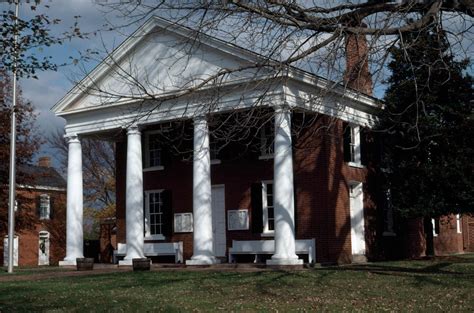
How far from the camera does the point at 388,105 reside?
84.0 feet

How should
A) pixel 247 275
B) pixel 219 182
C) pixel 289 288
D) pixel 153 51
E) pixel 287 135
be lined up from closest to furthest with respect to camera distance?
1. pixel 289 288
2. pixel 247 275
3. pixel 287 135
4. pixel 153 51
5. pixel 219 182

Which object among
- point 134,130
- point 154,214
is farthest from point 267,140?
point 154,214

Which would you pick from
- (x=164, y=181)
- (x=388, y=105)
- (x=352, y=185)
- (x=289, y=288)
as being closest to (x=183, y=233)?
(x=164, y=181)

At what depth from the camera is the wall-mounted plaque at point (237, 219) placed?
25234 millimetres

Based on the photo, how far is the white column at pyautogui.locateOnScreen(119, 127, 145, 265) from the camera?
79.3 feet

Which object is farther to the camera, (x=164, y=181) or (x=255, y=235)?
(x=164, y=181)

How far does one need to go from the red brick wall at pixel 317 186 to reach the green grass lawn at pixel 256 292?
5.45m

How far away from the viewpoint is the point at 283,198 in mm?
21109

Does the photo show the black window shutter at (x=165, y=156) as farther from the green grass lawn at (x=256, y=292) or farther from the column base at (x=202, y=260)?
the green grass lawn at (x=256, y=292)

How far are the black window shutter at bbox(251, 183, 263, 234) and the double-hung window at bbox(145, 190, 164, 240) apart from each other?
439cm

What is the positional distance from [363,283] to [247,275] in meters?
3.69

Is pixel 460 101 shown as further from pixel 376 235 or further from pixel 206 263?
pixel 206 263


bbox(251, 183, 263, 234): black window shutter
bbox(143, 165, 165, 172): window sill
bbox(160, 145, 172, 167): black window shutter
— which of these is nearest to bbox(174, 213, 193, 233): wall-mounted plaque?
bbox(143, 165, 165, 172): window sill

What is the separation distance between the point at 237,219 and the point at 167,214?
3.29 metres
